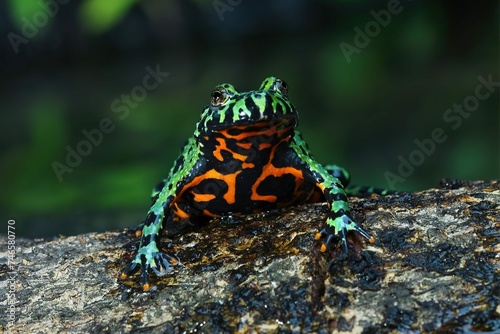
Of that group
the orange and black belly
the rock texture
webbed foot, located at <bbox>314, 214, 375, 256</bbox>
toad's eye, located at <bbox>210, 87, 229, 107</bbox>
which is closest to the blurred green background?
the orange and black belly

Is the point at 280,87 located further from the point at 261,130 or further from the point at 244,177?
the point at 244,177

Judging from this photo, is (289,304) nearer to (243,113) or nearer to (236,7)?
(243,113)

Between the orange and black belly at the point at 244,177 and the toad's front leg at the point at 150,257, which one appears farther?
the orange and black belly at the point at 244,177

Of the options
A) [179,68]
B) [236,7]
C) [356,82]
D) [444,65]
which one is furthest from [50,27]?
[444,65]

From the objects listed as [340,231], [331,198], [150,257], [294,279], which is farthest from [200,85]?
[294,279]

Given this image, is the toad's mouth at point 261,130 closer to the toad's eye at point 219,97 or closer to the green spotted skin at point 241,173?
the green spotted skin at point 241,173

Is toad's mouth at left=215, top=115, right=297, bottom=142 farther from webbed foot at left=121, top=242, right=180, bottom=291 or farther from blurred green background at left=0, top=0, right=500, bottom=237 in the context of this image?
blurred green background at left=0, top=0, right=500, bottom=237

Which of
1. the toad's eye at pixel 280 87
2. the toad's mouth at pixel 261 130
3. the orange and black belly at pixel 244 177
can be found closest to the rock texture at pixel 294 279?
the orange and black belly at pixel 244 177
